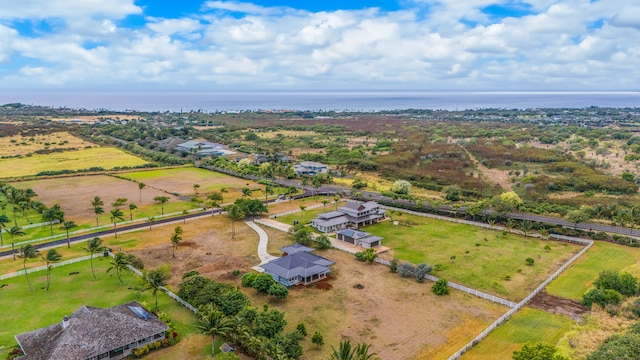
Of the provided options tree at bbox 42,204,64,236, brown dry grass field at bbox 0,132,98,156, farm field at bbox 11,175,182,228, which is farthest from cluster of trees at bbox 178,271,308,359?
brown dry grass field at bbox 0,132,98,156

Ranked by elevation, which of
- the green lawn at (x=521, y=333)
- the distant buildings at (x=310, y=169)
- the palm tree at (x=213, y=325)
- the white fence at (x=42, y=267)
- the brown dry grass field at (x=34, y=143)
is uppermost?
the brown dry grass field at (x=34, y=143)

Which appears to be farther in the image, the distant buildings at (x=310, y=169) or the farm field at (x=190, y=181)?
the distant buildings at (x=310, y=169)

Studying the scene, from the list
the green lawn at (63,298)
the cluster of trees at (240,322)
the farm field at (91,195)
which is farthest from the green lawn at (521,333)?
the farm field at (91,195)

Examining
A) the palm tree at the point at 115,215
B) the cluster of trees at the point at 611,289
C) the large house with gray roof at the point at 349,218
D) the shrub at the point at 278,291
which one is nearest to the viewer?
the cluster of trees at the point at 611,289

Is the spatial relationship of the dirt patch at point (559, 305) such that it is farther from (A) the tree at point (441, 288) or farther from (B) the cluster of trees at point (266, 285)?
(B) the cluster of trees at point (266, 285)

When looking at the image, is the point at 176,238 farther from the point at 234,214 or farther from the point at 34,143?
the point at 34,143

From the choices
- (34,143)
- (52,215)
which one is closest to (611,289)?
(52,215)
